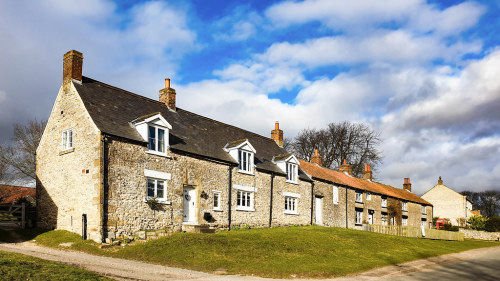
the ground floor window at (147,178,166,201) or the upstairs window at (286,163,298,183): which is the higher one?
the upstairs window at (286,163,298,183)

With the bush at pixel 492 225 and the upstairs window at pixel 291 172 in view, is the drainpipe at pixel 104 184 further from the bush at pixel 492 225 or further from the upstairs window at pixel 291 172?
the bush at pixel 492 225

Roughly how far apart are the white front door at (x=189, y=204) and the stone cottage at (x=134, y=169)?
1.1 inches

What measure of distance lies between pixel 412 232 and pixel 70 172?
92.8 feet

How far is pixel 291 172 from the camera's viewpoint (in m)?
32.8

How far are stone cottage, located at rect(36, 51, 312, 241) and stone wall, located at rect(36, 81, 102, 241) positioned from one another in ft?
Result: 0.16

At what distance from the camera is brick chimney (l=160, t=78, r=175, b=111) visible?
1123 inches

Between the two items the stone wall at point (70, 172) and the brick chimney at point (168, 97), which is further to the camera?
the brick chimney at point (168, 97)

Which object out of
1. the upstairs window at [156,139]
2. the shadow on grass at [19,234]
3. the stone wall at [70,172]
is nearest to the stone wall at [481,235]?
the upstairs window at [156,139]

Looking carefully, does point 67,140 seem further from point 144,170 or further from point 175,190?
point 175,190

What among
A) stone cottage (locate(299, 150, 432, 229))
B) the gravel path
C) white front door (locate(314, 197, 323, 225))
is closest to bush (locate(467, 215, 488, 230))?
stone cottage (locate(299, 150, 432, 229))

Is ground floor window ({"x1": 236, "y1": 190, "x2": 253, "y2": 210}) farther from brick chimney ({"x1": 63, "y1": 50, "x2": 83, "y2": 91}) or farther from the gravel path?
brick chimney ({"x1": 63, "y1": 50, "x2": 83, "y2": 91})

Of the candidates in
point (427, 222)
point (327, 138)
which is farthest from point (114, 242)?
point (427, 222)

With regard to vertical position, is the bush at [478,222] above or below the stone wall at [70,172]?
below

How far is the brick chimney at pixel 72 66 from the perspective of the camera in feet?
75.1
